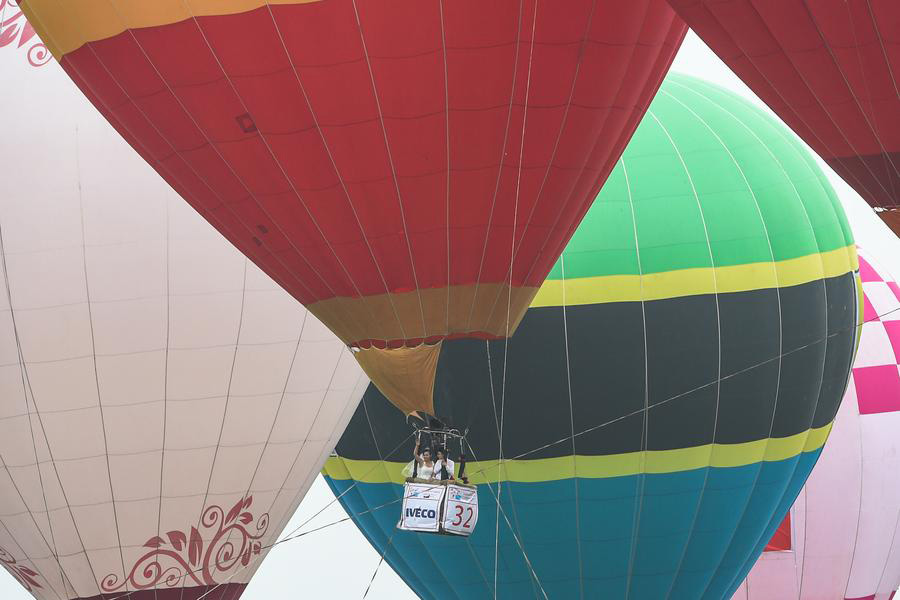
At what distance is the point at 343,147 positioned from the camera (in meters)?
6.52

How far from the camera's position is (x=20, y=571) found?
28.8ft

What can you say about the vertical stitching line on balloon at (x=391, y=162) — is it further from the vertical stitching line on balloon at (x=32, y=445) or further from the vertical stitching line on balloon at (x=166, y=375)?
the vertical stitching line on balloon at (x=32, y=445)

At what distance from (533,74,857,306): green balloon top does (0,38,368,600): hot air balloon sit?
157 centimetres

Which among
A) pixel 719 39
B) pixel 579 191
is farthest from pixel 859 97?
pixel 579 191

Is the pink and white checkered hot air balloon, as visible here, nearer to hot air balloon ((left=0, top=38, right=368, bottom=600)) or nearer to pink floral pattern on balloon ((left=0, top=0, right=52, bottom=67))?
hot air balloon ((left=0, top=38, right=368, bottom=600))

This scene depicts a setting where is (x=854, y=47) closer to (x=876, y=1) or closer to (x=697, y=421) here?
(x=876, y=1)

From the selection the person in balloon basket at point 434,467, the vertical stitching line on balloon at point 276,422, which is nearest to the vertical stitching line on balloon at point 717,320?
the vertical stitching line on balloon at point 276,422

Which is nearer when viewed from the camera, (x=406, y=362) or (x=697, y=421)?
(x=406, y=362)

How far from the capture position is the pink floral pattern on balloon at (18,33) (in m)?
8.22

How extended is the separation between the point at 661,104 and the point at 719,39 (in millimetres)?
4101

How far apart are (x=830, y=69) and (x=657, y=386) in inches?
158

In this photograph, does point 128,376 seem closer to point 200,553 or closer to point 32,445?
point 32,445

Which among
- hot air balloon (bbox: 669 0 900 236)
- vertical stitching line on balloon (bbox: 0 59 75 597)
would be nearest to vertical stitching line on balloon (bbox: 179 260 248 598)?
vertical stitching line on balloon (bbox: 0 59 75 597)

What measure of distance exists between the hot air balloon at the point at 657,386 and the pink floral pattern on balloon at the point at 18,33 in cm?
263
